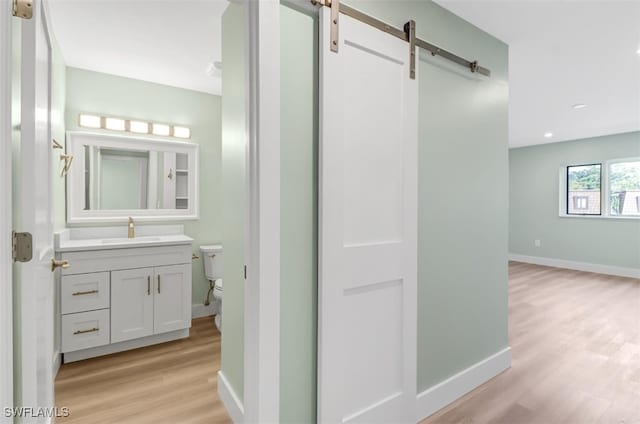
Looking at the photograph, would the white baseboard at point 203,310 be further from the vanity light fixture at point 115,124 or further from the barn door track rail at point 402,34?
the barn door track rail at point 402,34

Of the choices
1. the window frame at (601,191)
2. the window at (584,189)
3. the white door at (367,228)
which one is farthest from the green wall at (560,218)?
the white door at (367,228)

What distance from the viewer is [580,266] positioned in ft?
19.0

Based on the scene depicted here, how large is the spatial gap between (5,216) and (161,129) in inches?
101

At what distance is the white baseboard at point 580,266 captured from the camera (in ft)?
17.0

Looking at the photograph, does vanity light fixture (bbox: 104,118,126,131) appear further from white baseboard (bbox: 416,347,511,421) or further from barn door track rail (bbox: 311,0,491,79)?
white baseboard (bbox: 416,347,511,421)

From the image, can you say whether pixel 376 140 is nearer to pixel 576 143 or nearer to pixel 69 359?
pixel 69 359

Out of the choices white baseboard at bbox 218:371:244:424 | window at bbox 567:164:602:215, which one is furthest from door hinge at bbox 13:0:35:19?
window at bbox 567:164:602:215

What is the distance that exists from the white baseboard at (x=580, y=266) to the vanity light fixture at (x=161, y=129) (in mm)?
7040

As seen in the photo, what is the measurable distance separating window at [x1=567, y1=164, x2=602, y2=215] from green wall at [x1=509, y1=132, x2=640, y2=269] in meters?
0.16

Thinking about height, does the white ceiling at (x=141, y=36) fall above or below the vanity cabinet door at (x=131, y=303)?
above

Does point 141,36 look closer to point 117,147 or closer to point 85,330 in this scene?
point 117,147

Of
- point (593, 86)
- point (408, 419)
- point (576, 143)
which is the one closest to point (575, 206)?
point (576, 143)

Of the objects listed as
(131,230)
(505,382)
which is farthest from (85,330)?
(505,382)

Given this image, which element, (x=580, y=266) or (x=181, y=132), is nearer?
(x=181, y=132)
